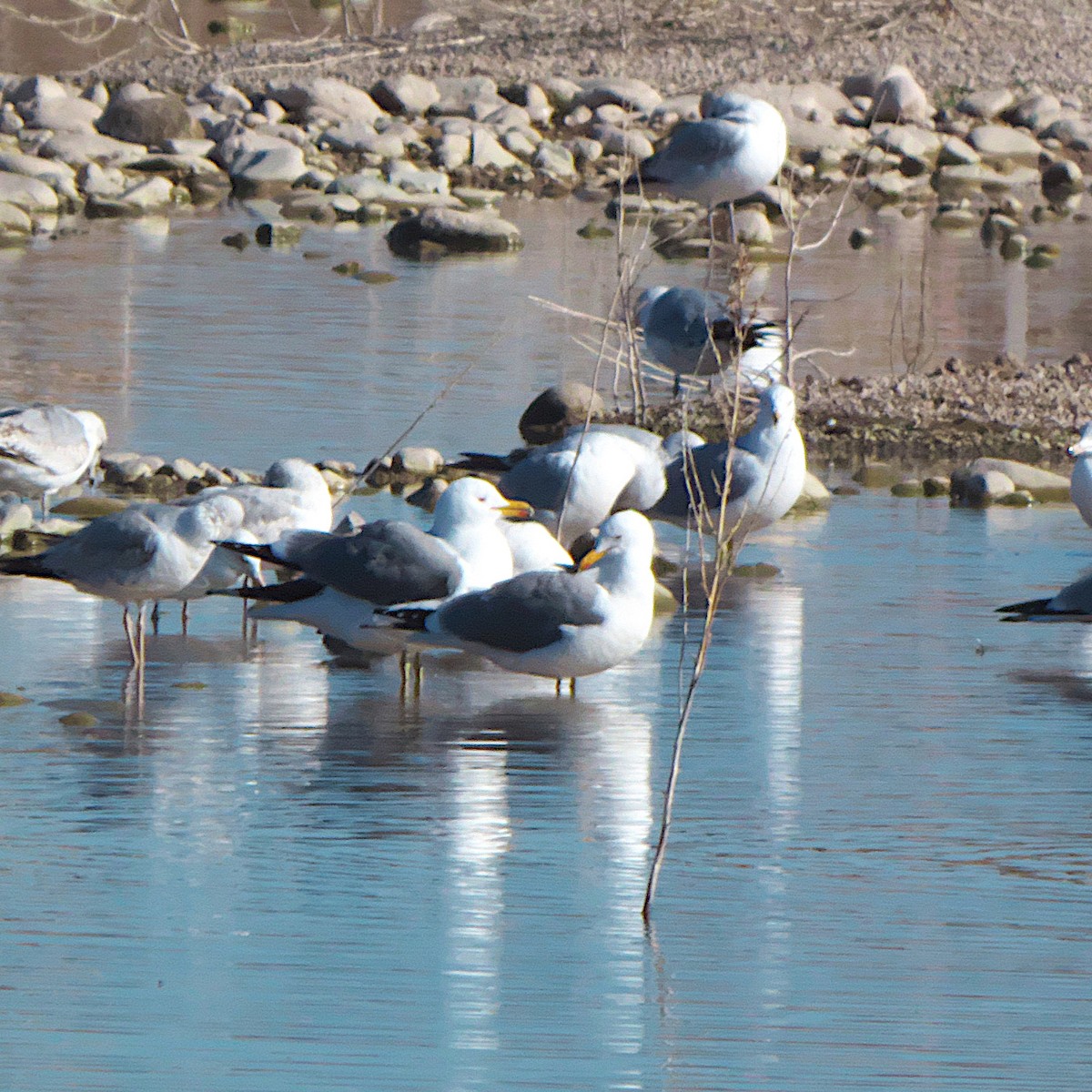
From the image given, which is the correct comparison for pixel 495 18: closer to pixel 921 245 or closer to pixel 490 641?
pixel 921 245

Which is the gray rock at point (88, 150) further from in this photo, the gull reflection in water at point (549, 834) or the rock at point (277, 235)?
the gull reflection in water at point (549, 834)

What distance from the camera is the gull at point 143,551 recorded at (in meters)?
8.20

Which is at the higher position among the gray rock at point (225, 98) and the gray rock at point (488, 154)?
the gray rock at point (225, 98)

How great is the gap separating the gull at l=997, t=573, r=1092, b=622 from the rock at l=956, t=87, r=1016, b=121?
943 inches

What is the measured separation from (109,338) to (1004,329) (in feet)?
20.5

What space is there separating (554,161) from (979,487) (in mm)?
16530

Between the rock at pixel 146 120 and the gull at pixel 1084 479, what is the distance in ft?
61.3

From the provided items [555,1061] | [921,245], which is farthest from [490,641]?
[921,245]

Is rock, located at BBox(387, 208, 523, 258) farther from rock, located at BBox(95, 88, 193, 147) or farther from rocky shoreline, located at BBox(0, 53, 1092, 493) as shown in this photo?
rock, located at BBox(95, 88, 193, 147)

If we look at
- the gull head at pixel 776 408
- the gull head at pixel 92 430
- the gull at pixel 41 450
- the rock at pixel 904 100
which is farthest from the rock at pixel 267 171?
the gull head at pixel 776 408

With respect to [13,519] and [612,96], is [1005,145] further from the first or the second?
[13,519]

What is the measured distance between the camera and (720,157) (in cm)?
1830

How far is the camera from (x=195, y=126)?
2833 cm

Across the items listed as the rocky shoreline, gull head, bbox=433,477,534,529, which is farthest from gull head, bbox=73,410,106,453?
the rocky shoreline
